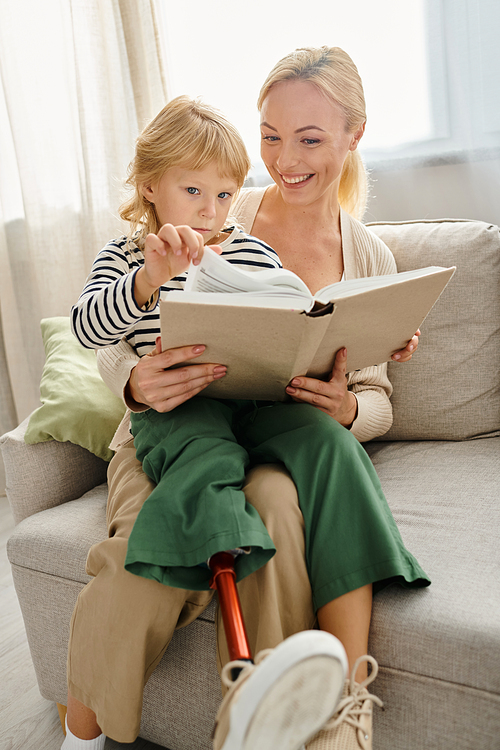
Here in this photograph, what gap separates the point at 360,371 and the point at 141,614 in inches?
29.0

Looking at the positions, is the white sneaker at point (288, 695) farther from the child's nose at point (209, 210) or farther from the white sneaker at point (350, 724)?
the child's nose at point (209, 210)

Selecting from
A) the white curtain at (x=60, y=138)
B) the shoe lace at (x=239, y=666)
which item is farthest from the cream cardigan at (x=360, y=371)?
the white curtain at (x=60, y=138)

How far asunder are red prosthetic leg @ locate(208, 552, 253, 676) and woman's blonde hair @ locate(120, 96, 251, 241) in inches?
26.3

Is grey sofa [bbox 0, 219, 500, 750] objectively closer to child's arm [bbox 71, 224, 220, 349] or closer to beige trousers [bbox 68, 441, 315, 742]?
beige trousers [bbox 68, 441, 315, 742]

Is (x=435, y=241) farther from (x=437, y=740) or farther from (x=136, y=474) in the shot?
(x=437, y=740)

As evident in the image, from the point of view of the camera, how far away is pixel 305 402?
3.27 ft

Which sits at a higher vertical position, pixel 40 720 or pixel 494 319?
pixel 494 319

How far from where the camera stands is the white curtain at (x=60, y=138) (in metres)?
2.11

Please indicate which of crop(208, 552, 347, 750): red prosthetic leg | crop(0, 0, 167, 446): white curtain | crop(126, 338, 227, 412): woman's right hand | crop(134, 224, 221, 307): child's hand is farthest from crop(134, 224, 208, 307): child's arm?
crop(0, 0, 167, 446): white curtain

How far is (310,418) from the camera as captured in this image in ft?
3.08

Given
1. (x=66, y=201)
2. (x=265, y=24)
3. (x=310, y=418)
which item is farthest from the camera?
(x=66, y=201)

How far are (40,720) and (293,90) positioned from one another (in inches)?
55.3

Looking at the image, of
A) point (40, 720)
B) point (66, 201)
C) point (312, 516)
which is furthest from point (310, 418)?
point (66, 201)

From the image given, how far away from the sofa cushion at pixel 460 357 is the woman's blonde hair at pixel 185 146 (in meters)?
0.58
